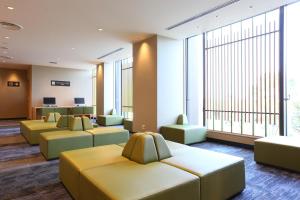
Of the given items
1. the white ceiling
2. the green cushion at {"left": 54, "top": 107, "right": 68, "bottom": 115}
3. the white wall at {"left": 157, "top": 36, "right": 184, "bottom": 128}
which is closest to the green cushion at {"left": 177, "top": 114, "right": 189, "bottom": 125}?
the white wall at {"left": 157, "top": 36, "right": 184, "bottom": 128}

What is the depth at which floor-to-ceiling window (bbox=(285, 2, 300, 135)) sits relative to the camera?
4.44 metres

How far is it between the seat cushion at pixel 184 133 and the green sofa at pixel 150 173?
2204 millimetres

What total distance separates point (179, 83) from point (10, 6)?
15.1ft

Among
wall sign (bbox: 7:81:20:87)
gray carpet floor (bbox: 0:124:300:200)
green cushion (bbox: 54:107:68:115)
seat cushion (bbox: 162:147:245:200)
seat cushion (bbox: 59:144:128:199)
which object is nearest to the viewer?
seat cushion (bbox: 162:147:245:200)

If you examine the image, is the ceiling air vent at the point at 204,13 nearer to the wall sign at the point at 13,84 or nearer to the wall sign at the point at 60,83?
the wall sign at the point at 60,83

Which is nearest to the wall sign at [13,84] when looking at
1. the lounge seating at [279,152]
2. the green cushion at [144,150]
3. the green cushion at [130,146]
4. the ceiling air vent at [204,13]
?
the ceiling air vent at [204,13]

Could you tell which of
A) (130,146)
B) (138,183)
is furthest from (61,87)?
(138,183)

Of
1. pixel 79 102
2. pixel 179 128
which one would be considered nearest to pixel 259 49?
pixel 179 128

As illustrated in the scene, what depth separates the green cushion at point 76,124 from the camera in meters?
4.77

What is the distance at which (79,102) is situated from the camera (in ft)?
39.1

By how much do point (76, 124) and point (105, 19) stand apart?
2583mm

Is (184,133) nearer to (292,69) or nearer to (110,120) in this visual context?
(292,69)

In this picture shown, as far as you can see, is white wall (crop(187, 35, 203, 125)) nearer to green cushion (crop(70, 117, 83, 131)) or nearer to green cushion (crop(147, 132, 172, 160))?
green cushion (crop(70, 117, 83, 131))

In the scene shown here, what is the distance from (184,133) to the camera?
17.2ft
